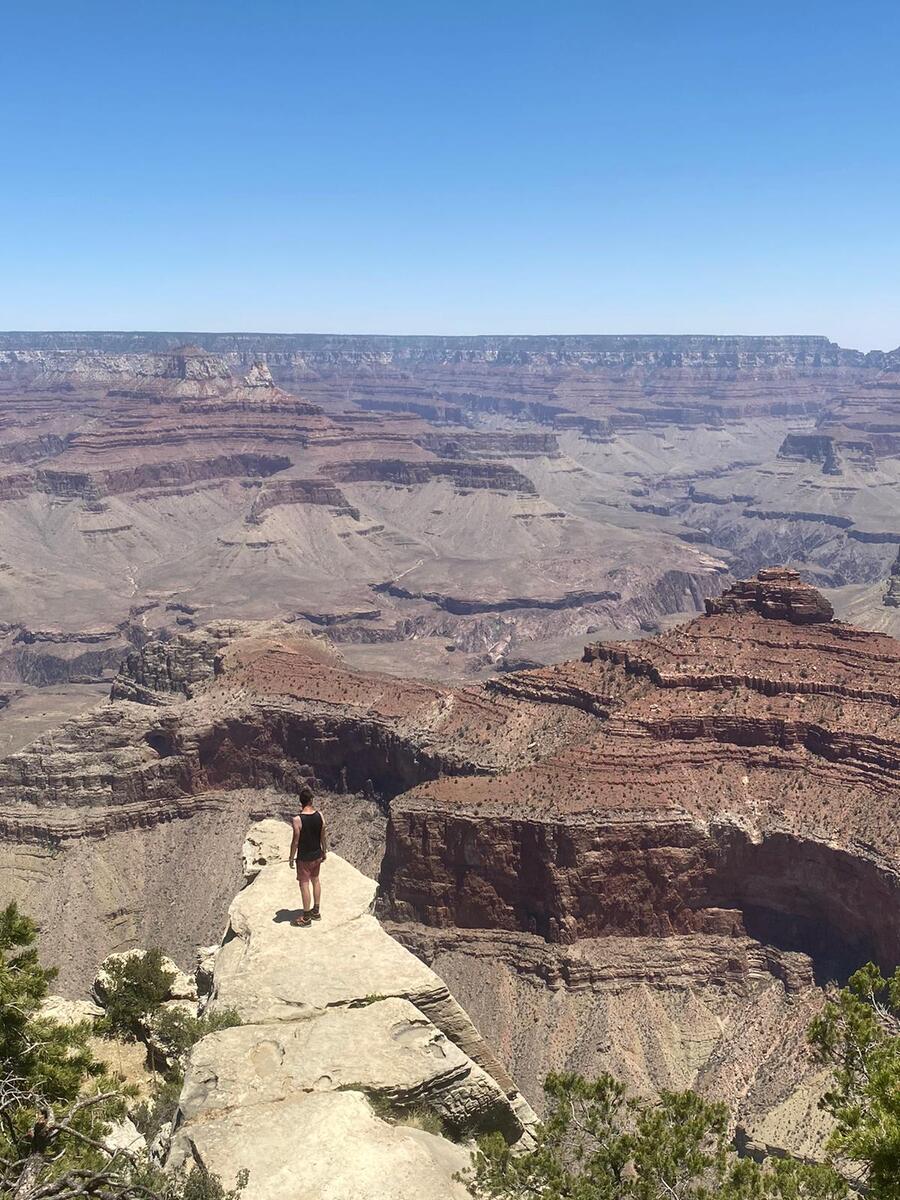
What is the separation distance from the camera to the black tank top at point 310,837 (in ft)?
94.5

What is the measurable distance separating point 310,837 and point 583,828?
40094mm

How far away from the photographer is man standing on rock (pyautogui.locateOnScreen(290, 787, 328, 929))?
94.8 ft

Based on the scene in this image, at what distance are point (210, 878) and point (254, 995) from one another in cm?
5946

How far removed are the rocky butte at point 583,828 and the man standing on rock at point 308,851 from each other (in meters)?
36.0

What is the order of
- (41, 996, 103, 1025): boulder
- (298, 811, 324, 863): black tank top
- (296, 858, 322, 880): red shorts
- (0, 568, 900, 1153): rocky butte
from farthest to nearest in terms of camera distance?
(0, 568, 900, 1153): rocky butte → (41, 996, 103, 1025): boulder → (296, 858, 322, 880): red shorts → (298, 811, 324, 863): black tank top

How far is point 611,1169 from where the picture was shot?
75.9 feet

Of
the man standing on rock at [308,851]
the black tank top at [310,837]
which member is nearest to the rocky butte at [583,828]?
the man standing on rock at [308,851]

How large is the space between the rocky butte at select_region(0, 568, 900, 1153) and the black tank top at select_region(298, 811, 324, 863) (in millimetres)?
37570

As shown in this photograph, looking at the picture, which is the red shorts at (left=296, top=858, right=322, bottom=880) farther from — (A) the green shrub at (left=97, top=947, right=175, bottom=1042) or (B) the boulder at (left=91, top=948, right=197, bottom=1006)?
(B) the boulder at (left=91, top=948, right=197, bottom=1006)

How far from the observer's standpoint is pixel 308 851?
29.2 metres

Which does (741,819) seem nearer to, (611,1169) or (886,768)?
(886,768)

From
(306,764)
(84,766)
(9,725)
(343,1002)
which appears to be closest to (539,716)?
(306,764)

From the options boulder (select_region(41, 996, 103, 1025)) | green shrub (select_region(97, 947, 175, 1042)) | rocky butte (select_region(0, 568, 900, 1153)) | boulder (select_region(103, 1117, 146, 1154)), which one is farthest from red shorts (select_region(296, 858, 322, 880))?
rocky butte (select_region(0, 568, 900, 1153))

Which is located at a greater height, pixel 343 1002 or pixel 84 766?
pixel 343 1002
